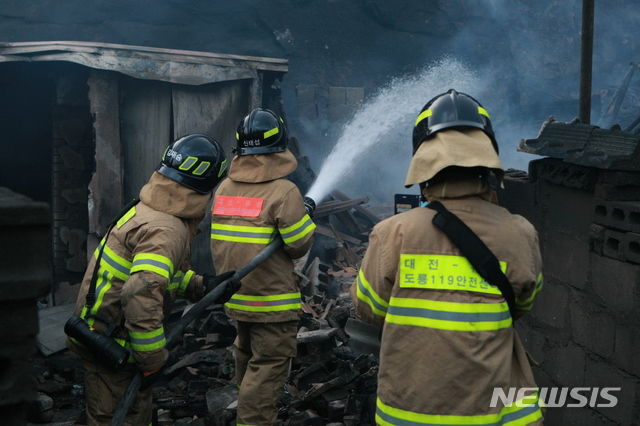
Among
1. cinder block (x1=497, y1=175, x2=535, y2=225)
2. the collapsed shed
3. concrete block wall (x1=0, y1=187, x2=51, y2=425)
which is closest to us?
concrete block wall (x1=0, y1=187, x2=51, y2=425)

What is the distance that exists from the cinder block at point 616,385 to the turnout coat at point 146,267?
A: 2587mm

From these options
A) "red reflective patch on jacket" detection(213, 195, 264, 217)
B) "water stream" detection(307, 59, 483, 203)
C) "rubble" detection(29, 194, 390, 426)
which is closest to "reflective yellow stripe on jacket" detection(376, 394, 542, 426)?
"red reflective patch on jacket" detection(213, 195, 264, 217)

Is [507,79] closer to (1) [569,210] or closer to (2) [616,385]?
(1) [569,210]

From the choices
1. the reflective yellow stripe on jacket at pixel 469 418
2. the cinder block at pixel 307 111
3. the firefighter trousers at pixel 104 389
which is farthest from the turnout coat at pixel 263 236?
the cinder block at pixel 307 111

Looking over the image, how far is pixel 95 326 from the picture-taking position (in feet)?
10.8

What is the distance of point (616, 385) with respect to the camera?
3.41 m

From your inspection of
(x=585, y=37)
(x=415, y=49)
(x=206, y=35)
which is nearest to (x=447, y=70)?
(x=415, y=49)

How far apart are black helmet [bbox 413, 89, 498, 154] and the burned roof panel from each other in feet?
Answer: 4.13

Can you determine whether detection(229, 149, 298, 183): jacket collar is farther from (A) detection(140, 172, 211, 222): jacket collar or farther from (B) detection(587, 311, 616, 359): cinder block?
(B) detection(587, 311, 616, 359): cinder block

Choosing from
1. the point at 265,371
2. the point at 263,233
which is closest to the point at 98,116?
the point at 263,233

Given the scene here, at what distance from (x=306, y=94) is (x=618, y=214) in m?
16.5

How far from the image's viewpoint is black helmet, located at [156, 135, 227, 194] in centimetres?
348

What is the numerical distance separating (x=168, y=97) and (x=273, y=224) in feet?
12.4
